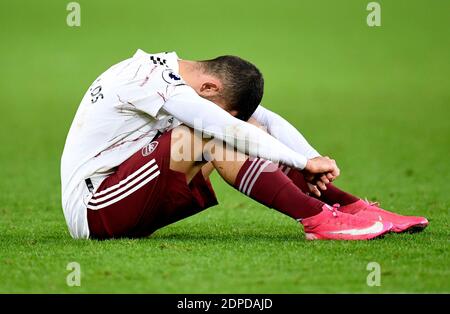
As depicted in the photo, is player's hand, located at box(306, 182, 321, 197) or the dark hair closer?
the dark hair

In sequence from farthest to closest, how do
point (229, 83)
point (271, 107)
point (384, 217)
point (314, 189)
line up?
point (271, 107) < point (384, 217) < point (314, 189) < point (229, 83)

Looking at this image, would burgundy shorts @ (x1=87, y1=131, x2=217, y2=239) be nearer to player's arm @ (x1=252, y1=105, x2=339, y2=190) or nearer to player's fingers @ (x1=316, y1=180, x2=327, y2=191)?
player's fingers @ (x1=316, y1=180, x2=327, y2=191)

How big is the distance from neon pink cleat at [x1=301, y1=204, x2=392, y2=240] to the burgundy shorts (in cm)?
65

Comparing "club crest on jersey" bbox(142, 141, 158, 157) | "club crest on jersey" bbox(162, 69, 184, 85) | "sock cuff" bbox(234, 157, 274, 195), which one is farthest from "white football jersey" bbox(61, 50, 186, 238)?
"sock cuff" bbox(234, 157, 274, 195)

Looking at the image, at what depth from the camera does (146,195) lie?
6.37 metres

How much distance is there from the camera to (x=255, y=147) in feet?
20.6

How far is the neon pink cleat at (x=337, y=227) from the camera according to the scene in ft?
21.2

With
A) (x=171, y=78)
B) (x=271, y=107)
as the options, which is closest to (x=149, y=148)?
(x=171, y=78)

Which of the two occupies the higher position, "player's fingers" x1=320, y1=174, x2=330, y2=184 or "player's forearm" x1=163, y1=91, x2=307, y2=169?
"player's forearm" x1=163, y1=91, x2=307, y2=169

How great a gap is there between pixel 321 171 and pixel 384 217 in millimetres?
750

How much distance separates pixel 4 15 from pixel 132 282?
23.1 m

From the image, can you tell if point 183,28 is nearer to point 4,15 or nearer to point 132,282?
point 4,15

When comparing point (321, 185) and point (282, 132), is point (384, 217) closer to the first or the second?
point (321, 185)

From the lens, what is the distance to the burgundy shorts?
632 centimetres
